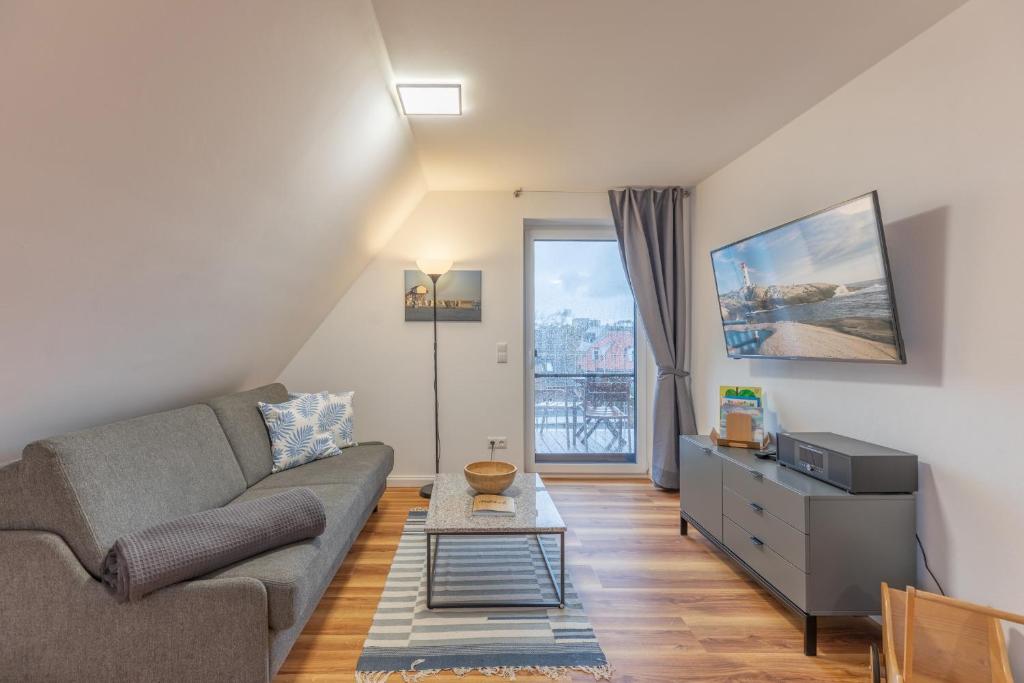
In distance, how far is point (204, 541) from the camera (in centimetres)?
153

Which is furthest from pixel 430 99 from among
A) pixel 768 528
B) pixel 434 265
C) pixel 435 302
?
pixel 768 528

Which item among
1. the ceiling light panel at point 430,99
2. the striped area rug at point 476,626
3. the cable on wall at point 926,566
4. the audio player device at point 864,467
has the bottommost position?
the striped area rug at point 476,626

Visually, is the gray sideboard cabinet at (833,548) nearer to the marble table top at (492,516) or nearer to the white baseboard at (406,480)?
the marble table top at (492,516)

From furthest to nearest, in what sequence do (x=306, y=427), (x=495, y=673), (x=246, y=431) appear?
1. (x=306, y=427)
2. (x=246, y=431)
3. (x=495, y=673)

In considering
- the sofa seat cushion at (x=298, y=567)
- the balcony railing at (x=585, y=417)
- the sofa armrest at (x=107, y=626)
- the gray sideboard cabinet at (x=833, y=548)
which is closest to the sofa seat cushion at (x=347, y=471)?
the sofa seat cushion at (x=298, y=567)

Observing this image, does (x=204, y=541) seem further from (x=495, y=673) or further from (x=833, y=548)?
(x=833, y=548)

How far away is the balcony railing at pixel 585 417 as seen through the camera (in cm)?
411

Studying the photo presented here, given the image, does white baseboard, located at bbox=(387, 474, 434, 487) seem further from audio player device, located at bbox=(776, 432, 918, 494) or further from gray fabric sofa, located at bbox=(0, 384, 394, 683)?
audio player device, located at bbox=(776, 432, 918, 494)

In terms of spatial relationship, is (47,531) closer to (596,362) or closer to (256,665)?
(256,665)

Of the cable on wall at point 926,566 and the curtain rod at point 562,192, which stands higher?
the curtain rod at point 562,192

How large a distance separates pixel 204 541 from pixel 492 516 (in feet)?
3.54

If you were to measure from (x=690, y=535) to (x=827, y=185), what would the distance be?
2.06 metres

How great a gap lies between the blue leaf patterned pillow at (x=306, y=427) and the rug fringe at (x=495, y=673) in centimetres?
142

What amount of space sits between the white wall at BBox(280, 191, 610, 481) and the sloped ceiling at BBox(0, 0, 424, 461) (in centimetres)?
106
